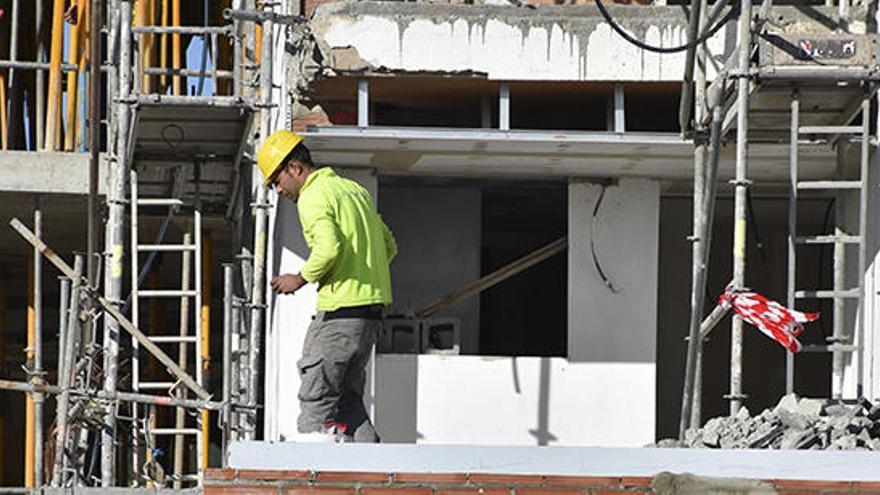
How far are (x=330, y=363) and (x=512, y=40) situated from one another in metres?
5.43

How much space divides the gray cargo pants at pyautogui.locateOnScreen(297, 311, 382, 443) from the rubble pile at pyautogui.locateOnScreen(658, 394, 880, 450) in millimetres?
2273

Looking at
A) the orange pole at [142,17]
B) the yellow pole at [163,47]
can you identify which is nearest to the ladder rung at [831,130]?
the orange pole at [142,17]

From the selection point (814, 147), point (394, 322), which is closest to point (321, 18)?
point (394, 322)

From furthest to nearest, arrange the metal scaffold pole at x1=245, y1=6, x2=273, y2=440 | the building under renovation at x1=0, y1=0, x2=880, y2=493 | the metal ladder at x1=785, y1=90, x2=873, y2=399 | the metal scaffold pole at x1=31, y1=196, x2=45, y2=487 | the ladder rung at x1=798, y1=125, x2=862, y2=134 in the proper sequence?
the metal scaffold pole at x1=31, y1=196, x2=45, y2=487, the metal scaffold pole at x1=245, y1=6, x2=273, y2=440, the building under renovation at x1=0, y1=0, x2=880, y2=493, the ladder rung at x1=798, y1=125, x2=862, y2=134, the metal ladder at x1=785, y1=90, x2=873, y2=399

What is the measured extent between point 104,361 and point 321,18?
3.54m

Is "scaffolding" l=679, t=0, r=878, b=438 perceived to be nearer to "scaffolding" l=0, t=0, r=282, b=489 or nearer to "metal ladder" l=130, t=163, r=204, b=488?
"scaffolding" l=0, t=0, r=282, b=489

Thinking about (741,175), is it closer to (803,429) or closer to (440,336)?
(803,429)

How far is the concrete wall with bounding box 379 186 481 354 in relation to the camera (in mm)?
18531

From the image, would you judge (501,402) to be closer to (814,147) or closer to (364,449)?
(814,147)

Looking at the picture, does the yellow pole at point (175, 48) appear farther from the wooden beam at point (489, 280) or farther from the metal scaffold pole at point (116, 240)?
the wooden beam at point (489, 280)

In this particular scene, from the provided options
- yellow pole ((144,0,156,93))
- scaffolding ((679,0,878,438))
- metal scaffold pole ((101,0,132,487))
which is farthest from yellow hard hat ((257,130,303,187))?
yellow pole ((144,0,156,93))

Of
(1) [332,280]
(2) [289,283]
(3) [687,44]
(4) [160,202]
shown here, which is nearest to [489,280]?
(4) [160,202]

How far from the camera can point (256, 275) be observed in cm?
1736

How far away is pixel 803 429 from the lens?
42.7ft
